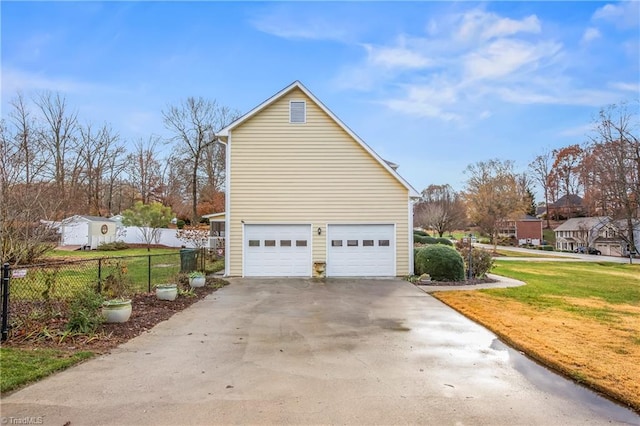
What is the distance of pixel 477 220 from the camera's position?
41.2 m

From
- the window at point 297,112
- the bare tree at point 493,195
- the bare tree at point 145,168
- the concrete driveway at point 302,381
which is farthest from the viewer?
the bare tree at point 145,168

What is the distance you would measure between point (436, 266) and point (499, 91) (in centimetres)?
768

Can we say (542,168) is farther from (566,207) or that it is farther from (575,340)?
(575,340)

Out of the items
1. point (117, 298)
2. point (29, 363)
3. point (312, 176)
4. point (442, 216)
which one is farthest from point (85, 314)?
point (442, 216)

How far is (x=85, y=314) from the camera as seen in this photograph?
19.7 ft

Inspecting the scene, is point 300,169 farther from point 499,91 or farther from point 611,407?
point 611,407

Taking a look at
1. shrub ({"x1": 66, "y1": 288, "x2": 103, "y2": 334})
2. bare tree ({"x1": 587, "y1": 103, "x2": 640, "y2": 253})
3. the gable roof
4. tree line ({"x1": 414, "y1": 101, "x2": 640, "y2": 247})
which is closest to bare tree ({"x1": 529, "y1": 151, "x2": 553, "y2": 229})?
tree line ({"x1": 414, "y1": 101, "x2": 640, "y2": 247})

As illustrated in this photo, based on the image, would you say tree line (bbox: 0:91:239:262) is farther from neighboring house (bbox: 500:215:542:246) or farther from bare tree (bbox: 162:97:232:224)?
neighboring house (bbox: 500:215:542:246)

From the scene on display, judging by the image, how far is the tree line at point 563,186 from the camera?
13.5 metres

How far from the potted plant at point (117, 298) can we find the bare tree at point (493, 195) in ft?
120

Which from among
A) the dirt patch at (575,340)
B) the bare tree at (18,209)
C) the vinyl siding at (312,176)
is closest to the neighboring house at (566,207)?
the vinyl siding at (312,176)

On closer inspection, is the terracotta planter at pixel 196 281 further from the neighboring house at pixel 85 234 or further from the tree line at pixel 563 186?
the neighboring house at pixel 85 234

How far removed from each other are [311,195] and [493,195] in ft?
98.7

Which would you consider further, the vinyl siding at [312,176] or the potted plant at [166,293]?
the vinyl siding at [312,176]
